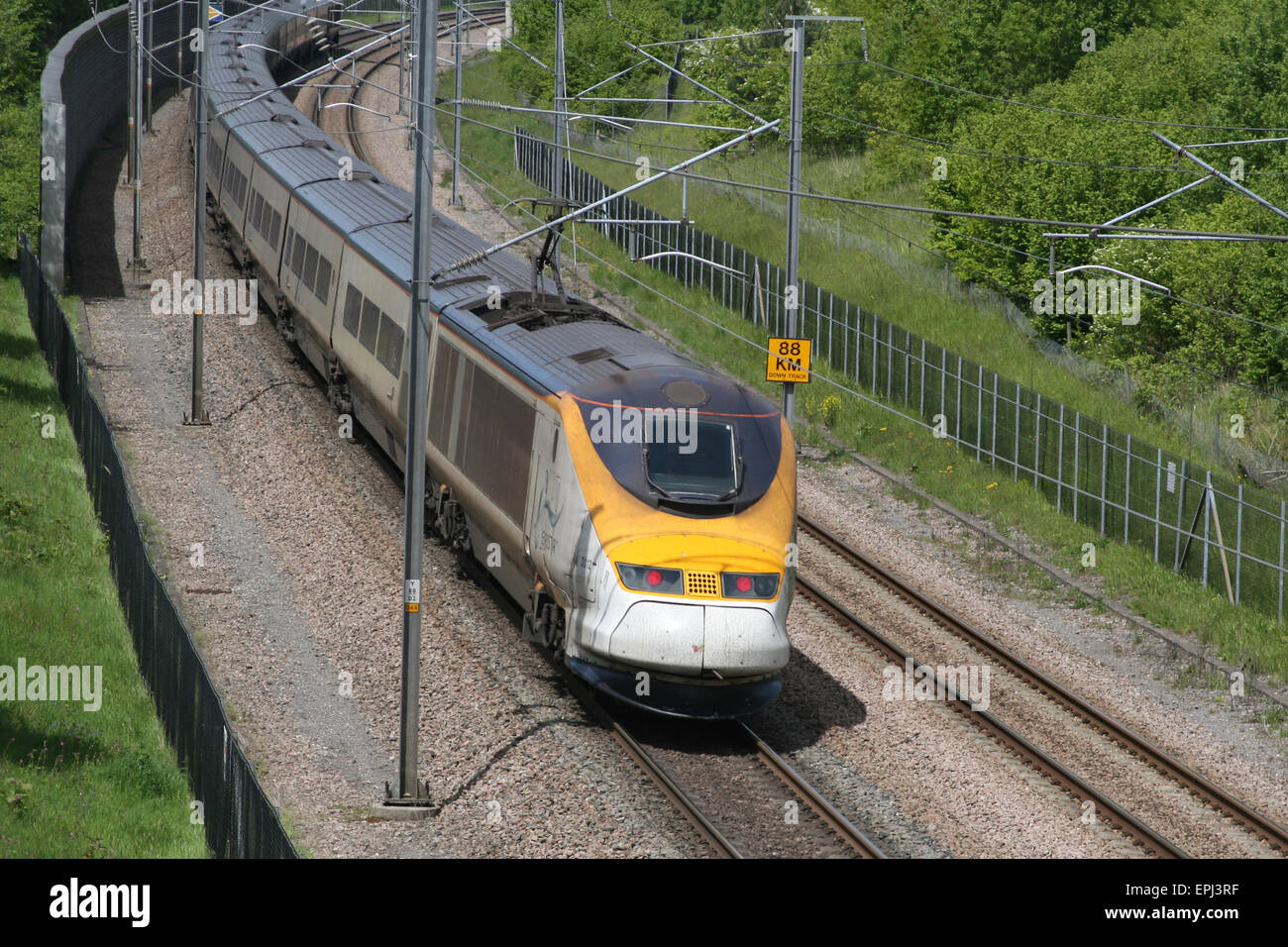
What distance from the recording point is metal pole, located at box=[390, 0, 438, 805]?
47.2ft

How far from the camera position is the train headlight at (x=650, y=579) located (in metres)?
14.8

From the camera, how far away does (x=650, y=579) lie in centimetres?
1480

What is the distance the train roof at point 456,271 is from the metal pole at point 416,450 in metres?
1.98

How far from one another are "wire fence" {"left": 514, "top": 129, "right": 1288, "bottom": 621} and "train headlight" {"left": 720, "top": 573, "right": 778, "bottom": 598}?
392 inches

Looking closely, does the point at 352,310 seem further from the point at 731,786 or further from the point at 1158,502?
the point at 1158,502

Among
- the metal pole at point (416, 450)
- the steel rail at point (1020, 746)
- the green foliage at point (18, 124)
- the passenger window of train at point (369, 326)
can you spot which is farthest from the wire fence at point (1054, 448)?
the green foliage at point (18, 124)

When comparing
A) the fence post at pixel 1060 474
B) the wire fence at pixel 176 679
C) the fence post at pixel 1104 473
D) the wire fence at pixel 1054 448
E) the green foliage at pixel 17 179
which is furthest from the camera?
the green foliage at pixel 17 179

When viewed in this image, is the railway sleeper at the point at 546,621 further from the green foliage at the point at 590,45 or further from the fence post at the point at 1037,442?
the green foliage at the point at 590,45

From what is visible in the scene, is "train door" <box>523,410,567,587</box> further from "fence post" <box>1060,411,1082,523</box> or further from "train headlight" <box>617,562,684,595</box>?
"fence post" <box>1060,411,1082,523</box>

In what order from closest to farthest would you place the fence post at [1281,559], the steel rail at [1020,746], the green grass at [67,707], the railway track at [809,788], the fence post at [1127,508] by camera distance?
the green grass at [67,707]
the railway track at [809,788]
the steel rail at [1020,746]
the fence post at [1281,559]
the fence post at [1127,508]

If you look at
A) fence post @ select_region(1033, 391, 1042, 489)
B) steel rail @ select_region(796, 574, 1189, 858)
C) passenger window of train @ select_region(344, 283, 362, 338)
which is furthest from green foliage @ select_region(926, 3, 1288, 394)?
passenger window of train @ select_region(344, 283, 362, 338)

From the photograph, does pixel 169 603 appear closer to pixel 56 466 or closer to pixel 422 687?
pixel 422 687

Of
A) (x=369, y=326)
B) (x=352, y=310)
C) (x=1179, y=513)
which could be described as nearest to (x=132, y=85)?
(x=352, y=310)

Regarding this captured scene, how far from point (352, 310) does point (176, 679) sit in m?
9.92
